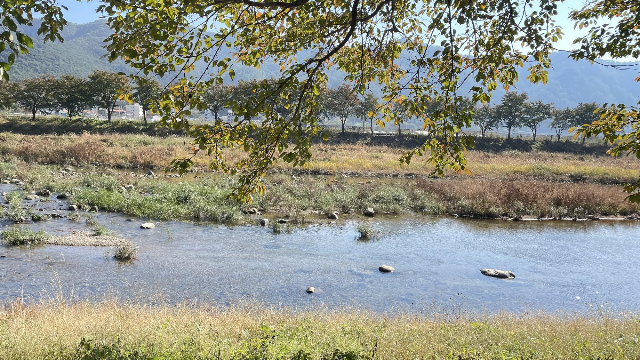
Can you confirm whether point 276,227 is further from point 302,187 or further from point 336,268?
point 302,187

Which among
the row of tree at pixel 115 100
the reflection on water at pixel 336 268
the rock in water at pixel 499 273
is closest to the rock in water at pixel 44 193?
the reflection on water at pixel 336 268

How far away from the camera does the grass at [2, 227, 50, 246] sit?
15.9 meters

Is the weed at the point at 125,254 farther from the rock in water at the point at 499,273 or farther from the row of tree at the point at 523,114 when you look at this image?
the row of tree at the point at 523,114

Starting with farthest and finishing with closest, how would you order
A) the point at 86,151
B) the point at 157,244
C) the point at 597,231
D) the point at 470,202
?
the point at 86,151, the point at 470,202, the point at 597,231, the point at 157,244

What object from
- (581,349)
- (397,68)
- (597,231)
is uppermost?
(397,68)

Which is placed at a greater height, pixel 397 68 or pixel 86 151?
pixel 397 68

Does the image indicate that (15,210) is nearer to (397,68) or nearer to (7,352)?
(7,352)

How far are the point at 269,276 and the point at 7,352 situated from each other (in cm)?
935

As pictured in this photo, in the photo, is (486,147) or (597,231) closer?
(597,231)

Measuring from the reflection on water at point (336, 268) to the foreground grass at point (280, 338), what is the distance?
2991mm

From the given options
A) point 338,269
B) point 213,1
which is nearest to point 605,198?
point 338,269

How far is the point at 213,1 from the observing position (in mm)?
6164

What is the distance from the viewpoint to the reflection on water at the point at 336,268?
12867 millimetres

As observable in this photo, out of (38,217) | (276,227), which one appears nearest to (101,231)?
(38,217)
